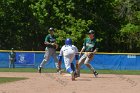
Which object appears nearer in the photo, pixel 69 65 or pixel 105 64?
pixel 69 65

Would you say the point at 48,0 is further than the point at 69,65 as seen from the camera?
Yes

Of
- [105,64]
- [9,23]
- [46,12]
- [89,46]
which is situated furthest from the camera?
[9,23]

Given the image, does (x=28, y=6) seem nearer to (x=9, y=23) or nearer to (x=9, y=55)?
(x=9, y=23)

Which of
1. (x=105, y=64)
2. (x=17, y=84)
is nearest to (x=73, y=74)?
(x=17, y=84)

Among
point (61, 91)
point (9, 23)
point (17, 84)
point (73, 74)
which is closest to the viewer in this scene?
point (61, 91)

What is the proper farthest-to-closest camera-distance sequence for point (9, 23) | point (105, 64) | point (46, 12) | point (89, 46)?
point (9, 23)
point (46, 12)
point (105, 64)
point (89, 46)

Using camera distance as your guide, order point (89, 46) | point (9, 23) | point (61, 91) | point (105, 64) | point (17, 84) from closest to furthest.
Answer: point (61, 91), point (17, 84), point (89, 46), point (105, 64), point (9, 23)

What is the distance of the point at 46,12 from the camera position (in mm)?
40812

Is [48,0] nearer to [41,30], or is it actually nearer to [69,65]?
[41,30]

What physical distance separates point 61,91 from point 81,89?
0.79 m

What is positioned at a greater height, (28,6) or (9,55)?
(28,6)

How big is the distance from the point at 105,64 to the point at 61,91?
54.3ft

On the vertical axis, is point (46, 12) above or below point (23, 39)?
above

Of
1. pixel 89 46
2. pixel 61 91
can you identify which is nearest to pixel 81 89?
pixel 61 91
